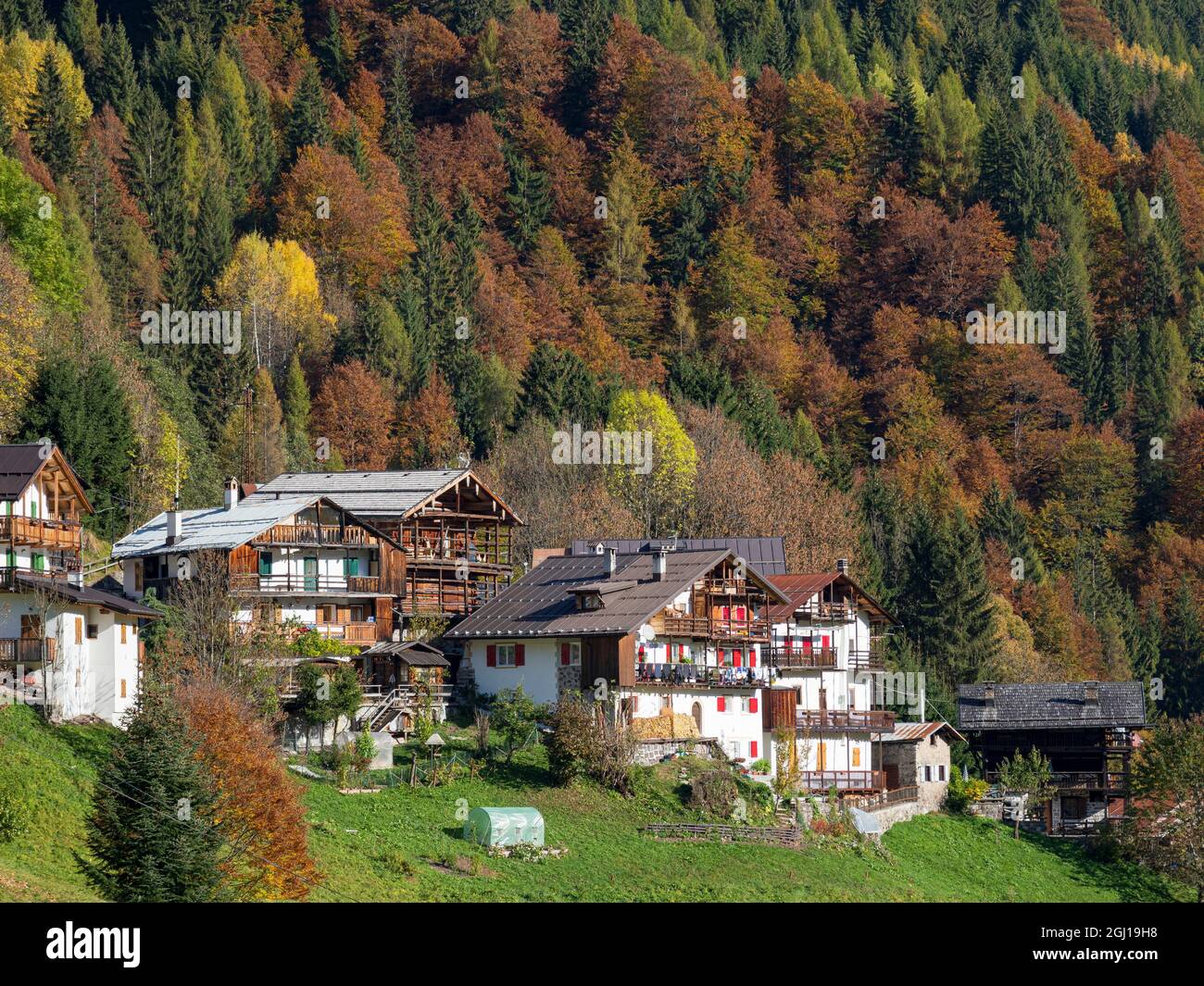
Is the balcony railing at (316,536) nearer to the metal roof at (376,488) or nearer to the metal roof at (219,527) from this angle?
the metal roof at (219,527)

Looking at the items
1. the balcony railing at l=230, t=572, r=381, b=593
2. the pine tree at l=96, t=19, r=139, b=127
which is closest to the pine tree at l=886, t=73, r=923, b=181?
the pine tree at l=96, t=19, r=139, b=127

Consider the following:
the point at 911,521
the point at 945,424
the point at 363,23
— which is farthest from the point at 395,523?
the point at 363,23

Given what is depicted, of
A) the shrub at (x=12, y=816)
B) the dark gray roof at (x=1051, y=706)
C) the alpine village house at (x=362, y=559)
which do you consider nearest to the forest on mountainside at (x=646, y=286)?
the dark gray roof at (x=1051, y=706)

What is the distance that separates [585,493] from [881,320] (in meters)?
54.5

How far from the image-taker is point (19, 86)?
14838 cm

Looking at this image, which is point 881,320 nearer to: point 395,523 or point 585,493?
point 585,493

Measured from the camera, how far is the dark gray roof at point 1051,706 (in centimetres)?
8531

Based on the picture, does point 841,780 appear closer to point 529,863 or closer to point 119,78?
point 529,863

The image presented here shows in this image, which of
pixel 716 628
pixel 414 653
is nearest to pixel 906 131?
pixel 716 628

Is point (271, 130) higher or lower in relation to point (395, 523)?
higher

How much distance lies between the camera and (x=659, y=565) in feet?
246

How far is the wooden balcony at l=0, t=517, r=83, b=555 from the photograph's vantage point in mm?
67625

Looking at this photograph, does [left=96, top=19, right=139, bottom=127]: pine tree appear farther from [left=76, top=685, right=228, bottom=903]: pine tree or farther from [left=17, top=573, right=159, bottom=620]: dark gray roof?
[left=76, top=685, right=228, bottom=903]: pine tree

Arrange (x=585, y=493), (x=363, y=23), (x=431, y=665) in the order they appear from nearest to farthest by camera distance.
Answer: (x=431, y=665), (x=585, y=493), (x=363, y=23)
